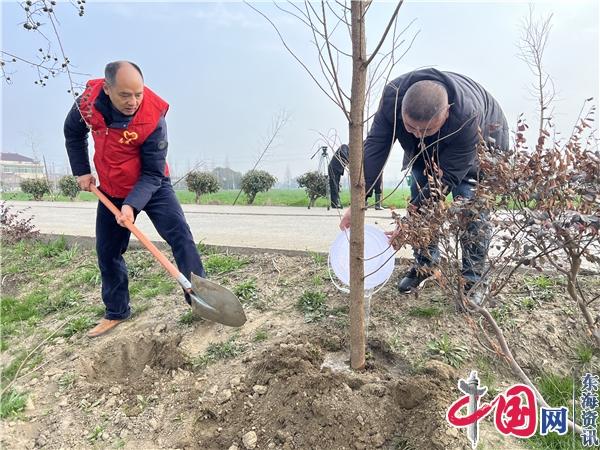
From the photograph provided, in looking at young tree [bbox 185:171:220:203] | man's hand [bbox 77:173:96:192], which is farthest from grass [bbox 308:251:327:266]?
young tree [bbox 185:171:220:203]

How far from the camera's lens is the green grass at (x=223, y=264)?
4156mm

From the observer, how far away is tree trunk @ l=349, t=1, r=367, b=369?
202 centimetres

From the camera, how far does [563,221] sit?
1571mm

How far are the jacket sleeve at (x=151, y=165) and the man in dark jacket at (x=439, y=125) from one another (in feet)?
4.38

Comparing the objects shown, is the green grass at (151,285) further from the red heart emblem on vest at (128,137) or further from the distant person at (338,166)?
the distant person at (338,166)

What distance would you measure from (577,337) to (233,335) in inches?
83.2

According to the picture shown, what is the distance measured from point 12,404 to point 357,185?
2301 millimetres

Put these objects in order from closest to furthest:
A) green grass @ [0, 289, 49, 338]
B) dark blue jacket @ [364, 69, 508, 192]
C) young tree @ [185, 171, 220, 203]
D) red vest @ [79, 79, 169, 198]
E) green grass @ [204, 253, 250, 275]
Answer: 1. dark blue jacket @ [364, 69, 508, 192]
2. red vest @ [79, 79, 169, 198]
3. green grass @ [0, 289, 49, 338]
4. green grass @ [204, 253, 250, 275]
5. young tree @ [185, 171, 220, 203]

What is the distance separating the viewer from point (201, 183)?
15.6 m

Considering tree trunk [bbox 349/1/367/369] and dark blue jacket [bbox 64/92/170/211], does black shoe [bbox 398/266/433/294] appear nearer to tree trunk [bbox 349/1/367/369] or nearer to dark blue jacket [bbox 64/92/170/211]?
tree trunk [bbox 349/1/367/369]

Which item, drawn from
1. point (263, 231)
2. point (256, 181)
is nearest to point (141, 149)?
point (263, 231)

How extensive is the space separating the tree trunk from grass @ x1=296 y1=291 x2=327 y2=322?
647mm

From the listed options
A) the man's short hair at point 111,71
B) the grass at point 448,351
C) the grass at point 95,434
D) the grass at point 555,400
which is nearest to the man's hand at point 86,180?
the man's short hair at point 111,71

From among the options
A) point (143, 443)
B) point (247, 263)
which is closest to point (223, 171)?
point (247, 263)
